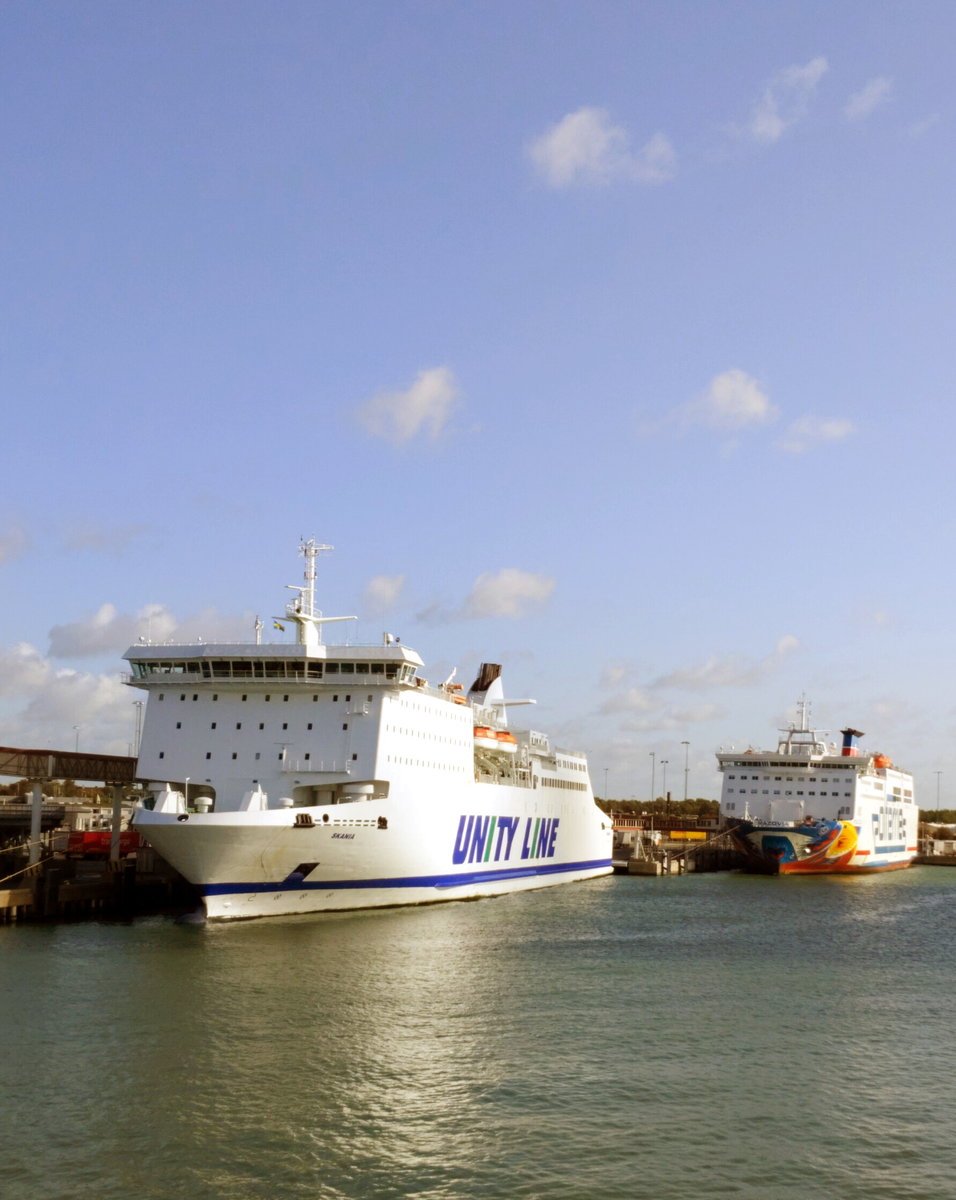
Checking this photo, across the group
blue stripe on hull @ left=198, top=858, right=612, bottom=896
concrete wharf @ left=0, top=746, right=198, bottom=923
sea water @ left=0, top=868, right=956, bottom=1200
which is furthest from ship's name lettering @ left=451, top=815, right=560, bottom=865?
concrete wharf @ left=0, top=746, right=198, bottom=923

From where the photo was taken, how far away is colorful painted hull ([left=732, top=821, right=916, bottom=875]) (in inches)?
2734

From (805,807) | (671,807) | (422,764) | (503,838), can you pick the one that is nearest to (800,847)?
(805,807)

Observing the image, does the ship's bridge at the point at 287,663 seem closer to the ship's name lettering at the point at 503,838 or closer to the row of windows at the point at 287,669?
the row of windows at the point at 287,669

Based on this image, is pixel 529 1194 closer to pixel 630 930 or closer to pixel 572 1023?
pixel 572 1023

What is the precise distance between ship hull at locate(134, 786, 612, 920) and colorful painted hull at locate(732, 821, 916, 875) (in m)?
29.9

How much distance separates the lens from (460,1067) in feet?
62.3

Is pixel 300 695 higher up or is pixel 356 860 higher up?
pixel 300 695

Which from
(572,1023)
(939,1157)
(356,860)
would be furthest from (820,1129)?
(356,860)

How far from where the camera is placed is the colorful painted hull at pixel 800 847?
69.4m

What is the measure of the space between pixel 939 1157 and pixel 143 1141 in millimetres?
10765

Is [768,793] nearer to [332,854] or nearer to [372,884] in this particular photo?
[372,884]

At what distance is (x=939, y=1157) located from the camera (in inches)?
602

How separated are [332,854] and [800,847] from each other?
43.6 meters

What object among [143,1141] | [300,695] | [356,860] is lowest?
[143,1141]
